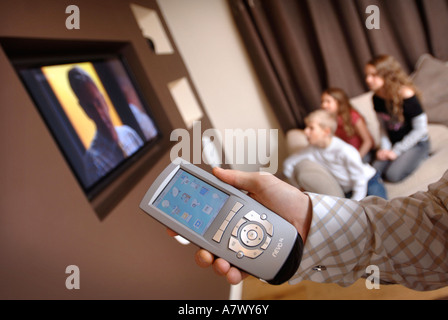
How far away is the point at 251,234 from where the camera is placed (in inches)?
26.5

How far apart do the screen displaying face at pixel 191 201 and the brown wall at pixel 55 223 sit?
0.22 meters

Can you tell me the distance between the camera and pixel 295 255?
2.13 feet

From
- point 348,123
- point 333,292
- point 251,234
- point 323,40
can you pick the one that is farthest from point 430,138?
point 251,234

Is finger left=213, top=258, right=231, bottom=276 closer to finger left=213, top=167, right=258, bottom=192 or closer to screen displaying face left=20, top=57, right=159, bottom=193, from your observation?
finger left=213, top=167, right=258, bottom=192

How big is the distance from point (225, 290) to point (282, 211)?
41.9 inches

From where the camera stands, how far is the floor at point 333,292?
31.7 inches

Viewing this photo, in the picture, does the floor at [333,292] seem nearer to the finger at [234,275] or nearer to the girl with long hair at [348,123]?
the finger at [234,275]

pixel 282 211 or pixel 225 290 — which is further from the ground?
pixel 282 211

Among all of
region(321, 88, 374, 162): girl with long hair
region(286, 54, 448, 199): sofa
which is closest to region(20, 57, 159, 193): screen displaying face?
region(286, 54, 448, 199): sofa

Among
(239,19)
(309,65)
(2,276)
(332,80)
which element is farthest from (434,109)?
(2,276)

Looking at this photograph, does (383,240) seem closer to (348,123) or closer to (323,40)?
(348,123)

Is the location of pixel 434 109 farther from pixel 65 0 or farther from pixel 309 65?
pixel 65 0

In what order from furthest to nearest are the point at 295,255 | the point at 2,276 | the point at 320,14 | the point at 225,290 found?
the point at 320,14, the point at 225,290, the point at 295,255, the point at 2,276

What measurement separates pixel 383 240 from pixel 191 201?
403mm
